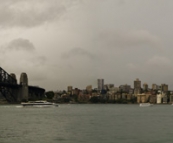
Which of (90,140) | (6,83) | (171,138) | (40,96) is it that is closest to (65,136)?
(90,140)

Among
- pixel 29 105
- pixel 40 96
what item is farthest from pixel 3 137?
pixel 40 96

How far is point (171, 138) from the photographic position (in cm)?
3069

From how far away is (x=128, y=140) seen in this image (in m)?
29.4

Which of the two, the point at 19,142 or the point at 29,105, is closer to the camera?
the point at 19,142

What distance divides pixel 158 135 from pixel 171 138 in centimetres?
210

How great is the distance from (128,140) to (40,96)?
16069 cm

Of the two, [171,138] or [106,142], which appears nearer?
[106,142]

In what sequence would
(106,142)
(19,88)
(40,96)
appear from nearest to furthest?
(106,142), (19,88), (40,96)

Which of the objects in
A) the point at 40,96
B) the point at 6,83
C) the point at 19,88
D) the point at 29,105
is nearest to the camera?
the point at 29,105

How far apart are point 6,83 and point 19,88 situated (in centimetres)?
1061

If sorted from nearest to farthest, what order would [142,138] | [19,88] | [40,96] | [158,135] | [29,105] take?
[142,138] → [158,135] → [29,105] → [19,88] → [40,96]

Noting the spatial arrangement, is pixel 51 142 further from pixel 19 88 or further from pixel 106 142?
pixel 19 88

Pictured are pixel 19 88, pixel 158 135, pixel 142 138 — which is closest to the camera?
pixel 142 138

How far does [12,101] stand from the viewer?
16188cm
